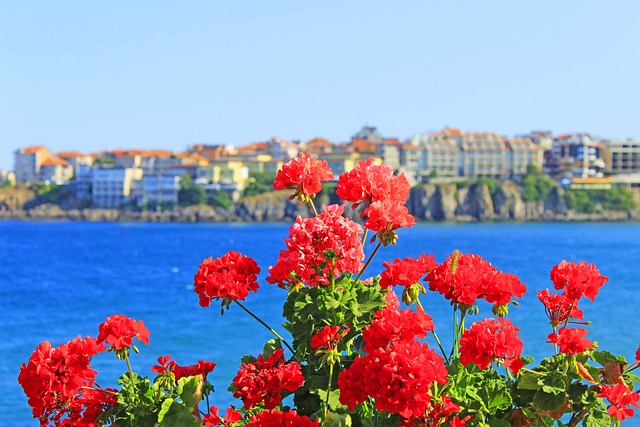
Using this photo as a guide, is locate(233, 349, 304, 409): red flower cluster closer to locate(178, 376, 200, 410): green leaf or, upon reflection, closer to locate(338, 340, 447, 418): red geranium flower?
locate(178, 376, 200, 410): green leaf

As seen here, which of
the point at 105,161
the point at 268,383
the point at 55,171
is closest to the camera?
the point at 268,383

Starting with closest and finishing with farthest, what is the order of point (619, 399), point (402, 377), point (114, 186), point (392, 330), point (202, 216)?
point (402, 377)
point (392, 330)
point (619, 399)
point (202, 216)
point (114, 186)

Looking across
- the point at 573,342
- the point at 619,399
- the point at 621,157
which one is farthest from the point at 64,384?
the point at 621,157

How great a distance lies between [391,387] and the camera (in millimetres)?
2549

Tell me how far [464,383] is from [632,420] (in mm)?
8433

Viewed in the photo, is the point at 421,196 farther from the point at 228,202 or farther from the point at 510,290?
the point at 510,290

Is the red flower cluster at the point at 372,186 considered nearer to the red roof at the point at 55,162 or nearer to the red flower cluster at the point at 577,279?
the red flower cluster at the point at 577,279

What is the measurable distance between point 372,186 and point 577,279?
31.5 inches

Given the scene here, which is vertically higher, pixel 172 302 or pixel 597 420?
pixel 597 420

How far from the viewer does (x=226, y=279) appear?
3.28 meters

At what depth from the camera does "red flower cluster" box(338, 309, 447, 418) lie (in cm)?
254

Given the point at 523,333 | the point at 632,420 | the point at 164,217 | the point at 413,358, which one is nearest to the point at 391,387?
the point at 413,358

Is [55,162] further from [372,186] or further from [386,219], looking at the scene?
[386,219]

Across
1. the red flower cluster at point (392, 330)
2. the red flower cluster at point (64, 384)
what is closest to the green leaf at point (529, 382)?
the red flower cluster at point (392, 330)
